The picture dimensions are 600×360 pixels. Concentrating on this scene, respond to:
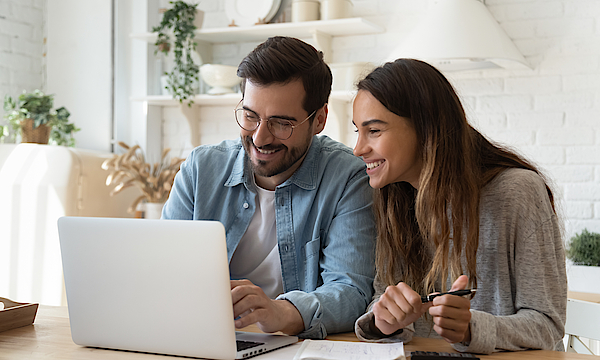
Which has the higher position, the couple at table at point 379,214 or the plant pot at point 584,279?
the couple at table at point 379,214

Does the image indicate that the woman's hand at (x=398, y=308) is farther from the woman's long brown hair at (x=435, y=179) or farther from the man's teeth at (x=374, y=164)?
the man's teeth at (x=374, y=164)

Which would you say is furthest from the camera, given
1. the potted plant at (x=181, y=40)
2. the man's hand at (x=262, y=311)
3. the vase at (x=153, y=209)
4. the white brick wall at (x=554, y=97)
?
the potted plant at (x=181, y=40)

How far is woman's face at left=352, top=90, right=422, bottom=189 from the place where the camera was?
4.15 feet

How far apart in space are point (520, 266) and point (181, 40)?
6.57 feet

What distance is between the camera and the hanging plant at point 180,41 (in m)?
2.71

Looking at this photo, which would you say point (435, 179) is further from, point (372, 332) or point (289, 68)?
point (289, 68)

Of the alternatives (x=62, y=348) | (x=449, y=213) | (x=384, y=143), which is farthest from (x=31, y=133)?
(x=449, y=213)

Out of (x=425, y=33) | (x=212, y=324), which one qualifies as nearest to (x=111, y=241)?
(x=212, y=324)

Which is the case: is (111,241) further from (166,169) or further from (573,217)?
(573,217)

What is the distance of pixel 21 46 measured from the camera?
9.83ft

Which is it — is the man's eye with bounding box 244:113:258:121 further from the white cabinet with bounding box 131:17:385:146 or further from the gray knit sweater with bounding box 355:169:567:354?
the white cabinet with bounding box 131:17:385:146

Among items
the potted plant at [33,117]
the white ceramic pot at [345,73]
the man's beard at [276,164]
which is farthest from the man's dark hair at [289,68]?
the potted plant at [33,117]

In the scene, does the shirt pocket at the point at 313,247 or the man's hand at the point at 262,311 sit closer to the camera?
the man's hand at the point at 262,311

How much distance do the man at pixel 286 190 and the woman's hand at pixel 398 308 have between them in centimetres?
20
